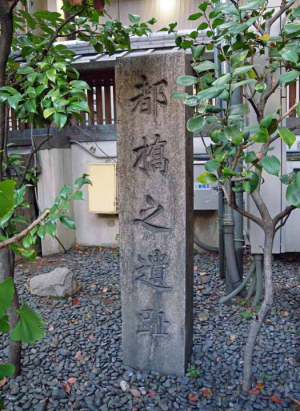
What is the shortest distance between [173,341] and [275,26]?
9.15 ft

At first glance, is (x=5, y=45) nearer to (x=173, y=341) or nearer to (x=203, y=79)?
(x=203, y=79)

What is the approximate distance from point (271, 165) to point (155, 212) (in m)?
1.02

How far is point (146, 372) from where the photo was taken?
2857 mm

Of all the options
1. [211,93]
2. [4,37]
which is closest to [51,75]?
[4,37]

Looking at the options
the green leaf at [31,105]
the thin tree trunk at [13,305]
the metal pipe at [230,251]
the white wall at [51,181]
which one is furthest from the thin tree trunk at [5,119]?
the white wall at [51,181]

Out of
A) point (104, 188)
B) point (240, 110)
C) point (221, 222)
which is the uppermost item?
point (240, 110)

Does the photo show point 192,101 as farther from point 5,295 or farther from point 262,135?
point 5,295

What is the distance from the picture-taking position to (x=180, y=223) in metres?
2.68

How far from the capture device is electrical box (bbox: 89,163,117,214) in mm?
5750

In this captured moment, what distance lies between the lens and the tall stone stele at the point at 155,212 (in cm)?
265

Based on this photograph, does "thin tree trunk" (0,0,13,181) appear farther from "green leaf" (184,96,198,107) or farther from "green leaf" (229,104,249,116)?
"green leaf" (229,104,249,116)

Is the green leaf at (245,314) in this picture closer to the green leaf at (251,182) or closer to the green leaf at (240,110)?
the green leaf at (251,182)

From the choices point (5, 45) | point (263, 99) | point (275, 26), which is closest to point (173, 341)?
point (263, 99)

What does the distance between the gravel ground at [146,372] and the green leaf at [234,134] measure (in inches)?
66.1
